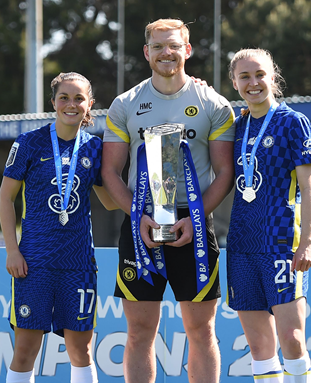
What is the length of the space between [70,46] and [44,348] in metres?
17.9

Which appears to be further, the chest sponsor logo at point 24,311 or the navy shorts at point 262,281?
the chest sponsor logo at point 24,311

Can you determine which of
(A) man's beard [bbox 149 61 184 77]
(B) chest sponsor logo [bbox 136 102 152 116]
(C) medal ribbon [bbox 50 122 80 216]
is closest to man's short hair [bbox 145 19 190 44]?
(A) man's beard [bbox 149 61 184 77]

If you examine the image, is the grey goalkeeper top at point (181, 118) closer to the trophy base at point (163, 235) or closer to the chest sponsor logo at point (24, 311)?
the trophy base at point (163, 235)

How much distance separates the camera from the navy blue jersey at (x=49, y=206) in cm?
303

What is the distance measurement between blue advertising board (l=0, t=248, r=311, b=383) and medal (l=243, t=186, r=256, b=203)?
977mm

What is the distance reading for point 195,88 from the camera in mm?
3207

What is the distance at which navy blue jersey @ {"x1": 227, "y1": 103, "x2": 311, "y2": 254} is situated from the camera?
2887 millimetres

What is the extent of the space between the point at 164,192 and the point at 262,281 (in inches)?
25.6

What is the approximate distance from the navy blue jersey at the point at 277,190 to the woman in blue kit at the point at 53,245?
2.74ft

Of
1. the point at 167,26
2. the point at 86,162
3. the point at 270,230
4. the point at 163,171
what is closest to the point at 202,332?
the point at 270,230

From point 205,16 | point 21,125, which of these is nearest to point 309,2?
point 205,16

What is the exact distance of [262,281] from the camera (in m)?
2.92

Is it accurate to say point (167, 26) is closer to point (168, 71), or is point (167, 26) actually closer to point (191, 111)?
point (168, 71)

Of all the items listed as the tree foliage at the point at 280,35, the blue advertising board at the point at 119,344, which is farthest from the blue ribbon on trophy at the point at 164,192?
the tree foliage at the point at 280,35
